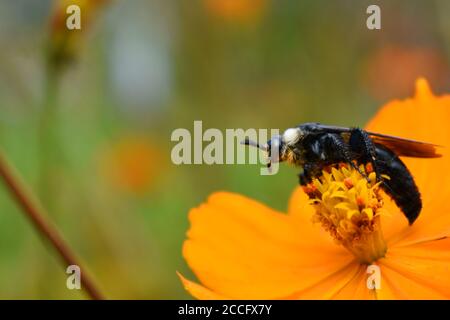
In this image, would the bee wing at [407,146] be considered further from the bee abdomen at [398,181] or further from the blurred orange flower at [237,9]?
the blurred orange flower at [237,9]

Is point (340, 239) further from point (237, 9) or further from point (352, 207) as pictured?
point (237, 9)

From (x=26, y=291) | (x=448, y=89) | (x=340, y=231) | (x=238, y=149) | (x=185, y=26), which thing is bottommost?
(x=26, y=291)

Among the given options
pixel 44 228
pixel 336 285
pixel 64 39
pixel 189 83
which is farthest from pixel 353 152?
pixel 189 83

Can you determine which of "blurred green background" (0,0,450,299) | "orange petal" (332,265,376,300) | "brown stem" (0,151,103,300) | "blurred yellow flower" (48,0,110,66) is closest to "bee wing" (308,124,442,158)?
"orange petal" (332,265,376,300)

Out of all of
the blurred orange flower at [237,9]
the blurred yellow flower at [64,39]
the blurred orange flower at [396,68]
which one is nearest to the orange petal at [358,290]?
the blurred yellow flower at [64,39]

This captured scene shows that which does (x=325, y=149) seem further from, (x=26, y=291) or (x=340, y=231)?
(x=26, y=291)

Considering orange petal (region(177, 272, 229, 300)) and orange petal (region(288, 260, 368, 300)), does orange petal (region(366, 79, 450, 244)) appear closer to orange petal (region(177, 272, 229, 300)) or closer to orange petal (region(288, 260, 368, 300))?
orange petal (region(288, 260, 368, 300))
